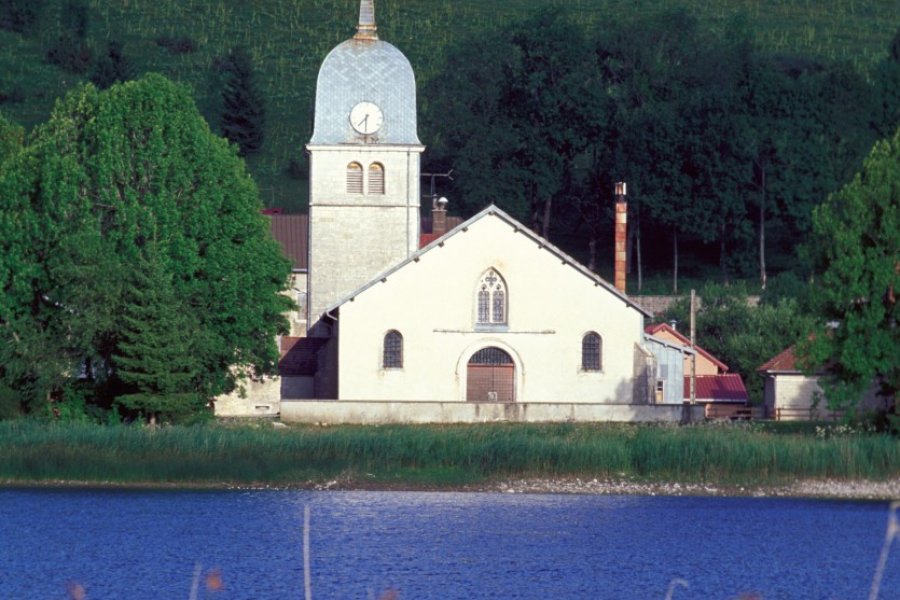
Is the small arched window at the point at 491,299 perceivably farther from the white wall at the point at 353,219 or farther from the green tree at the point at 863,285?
the green tree at the point at 863,285

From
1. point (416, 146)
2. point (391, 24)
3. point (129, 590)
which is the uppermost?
point (391, 24)

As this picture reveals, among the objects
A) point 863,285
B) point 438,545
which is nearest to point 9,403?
point 438,545

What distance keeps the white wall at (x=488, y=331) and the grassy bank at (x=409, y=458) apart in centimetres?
1467

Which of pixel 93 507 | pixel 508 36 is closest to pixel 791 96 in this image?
pixel 508 36

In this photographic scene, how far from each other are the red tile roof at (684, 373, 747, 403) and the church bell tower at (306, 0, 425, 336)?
469 inches

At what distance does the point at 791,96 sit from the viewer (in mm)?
91688

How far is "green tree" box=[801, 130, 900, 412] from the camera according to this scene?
51438mm

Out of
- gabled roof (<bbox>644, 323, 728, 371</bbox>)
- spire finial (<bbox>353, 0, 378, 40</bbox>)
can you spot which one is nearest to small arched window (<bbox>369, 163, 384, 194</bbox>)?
spire finial (<bbox>353, 0, 378, 40</bbox>)

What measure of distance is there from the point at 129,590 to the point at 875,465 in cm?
2136

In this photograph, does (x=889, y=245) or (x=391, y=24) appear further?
(x=391, y=24)

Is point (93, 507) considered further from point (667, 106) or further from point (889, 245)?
point (667, 106)

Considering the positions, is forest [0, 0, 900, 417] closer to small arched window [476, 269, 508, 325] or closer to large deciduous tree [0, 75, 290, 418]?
large deciduous tree [0, 75, 290, 418]

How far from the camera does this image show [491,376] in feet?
210

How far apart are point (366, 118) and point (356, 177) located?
6.80 feet
